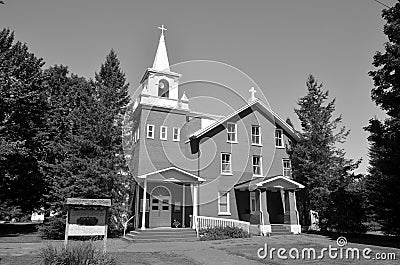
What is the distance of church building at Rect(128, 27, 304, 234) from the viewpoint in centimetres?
2148

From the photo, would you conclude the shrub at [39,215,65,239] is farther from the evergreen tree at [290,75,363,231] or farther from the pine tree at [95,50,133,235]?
the evergreen tree at [290,75,363,231]

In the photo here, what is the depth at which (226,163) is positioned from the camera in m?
23.6

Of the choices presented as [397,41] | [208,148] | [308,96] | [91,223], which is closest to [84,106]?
[208,148]

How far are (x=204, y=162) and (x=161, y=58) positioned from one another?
30.1 feet

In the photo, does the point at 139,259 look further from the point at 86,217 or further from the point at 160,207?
the point at 160,207

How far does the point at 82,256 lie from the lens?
7.05m

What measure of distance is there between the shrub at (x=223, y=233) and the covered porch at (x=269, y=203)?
A: 2252 millimetres

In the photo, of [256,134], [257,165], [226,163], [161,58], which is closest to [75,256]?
[226,163]

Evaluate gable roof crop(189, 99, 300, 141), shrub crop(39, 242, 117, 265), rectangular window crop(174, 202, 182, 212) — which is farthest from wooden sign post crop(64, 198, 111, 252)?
gable roof crop(189, 99, 300, 141)

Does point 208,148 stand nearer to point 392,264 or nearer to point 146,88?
point 146,88

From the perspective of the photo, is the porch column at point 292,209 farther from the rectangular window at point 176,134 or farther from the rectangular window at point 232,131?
the rectangular window at point 176,134

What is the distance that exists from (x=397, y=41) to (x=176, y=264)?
15.0m

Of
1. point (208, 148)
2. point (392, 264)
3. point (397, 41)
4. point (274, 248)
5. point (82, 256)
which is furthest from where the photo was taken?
point (208, 148)

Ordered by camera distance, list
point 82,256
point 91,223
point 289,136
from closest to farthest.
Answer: point 82,256 < point 91,223 < point 289,136
